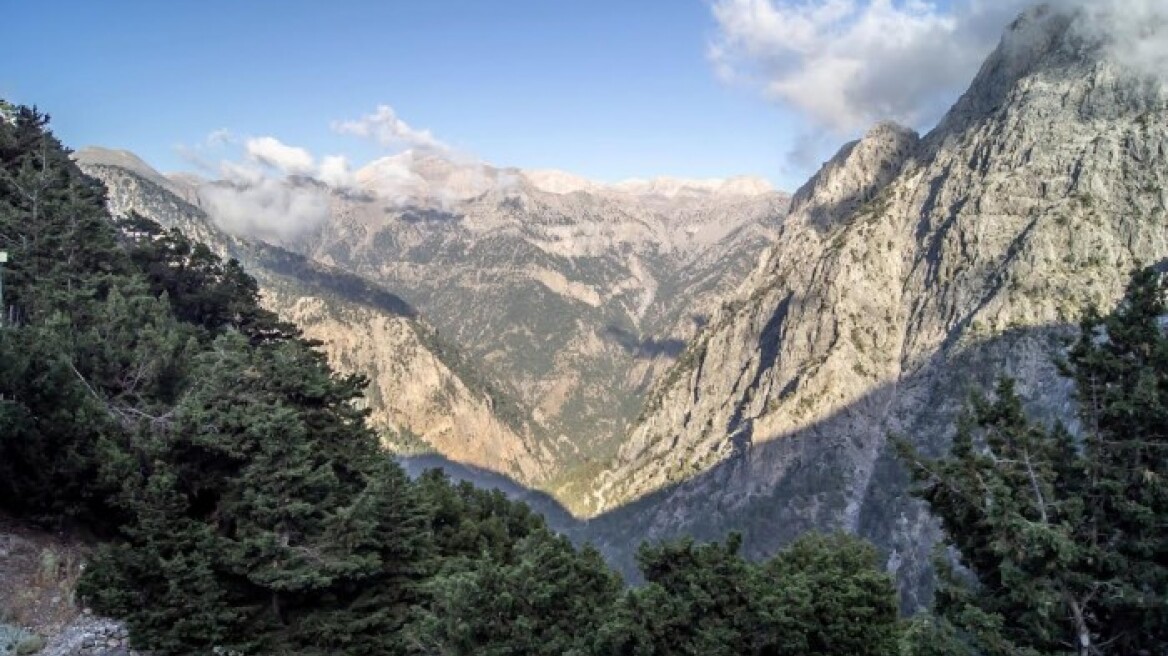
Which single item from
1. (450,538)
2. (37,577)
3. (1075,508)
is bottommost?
(37,577)

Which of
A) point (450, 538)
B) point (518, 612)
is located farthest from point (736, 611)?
point (450, 538)

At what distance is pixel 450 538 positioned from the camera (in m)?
39.9

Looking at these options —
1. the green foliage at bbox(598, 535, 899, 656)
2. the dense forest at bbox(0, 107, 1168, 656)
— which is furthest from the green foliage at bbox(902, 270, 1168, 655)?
the green foliage at bbox(598, 535, 899, 656)

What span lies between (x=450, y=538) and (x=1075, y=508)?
27.3 m

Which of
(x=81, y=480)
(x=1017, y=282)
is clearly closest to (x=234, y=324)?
(x=81, y=480)

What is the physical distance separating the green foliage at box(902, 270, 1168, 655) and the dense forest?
0.07 meters

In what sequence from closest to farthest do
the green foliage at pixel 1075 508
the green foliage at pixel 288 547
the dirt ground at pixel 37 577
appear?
the green foliage at pixel 1075 508, the green foliage at pixel 288 547, the dirt ground at pixel 37 577

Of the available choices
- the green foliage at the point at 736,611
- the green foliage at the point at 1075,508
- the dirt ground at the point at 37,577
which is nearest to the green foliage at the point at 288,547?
the green foliage at the point at 736,611

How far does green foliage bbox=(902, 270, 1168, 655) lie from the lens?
19.5 metres

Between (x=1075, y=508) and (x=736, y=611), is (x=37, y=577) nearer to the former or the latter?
(x=736, y=611)

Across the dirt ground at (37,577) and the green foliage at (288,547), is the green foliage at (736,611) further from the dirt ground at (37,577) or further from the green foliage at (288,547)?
the dirt ground at (37,577)

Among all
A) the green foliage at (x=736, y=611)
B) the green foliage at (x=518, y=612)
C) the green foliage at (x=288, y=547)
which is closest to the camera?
the green foliage at (x=736, y=611)

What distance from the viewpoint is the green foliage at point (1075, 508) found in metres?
19.5

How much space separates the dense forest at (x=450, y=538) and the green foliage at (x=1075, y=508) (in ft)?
0.22
